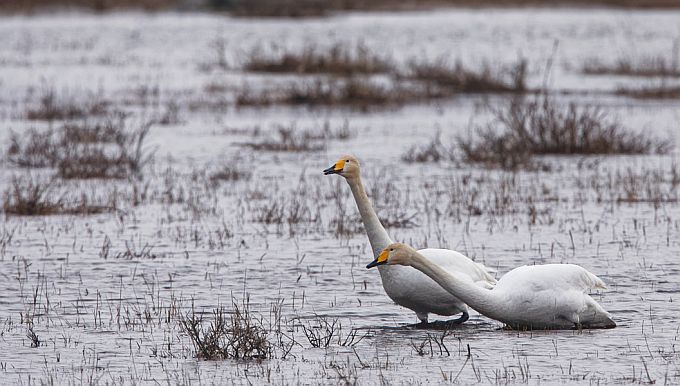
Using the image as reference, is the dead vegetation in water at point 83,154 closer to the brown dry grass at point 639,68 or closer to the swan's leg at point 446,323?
the swan's leg at point 446,323

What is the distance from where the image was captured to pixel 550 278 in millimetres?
7227

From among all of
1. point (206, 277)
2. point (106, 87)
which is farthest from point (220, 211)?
point (106, 87)

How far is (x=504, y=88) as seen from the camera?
2542 cm

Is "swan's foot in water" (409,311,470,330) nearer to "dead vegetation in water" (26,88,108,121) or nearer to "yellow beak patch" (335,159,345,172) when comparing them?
"yellow beak patch" (335,159,345,172)

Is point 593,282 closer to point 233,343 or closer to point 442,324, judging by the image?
point 442,324

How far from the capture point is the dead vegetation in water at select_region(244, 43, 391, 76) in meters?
28.8

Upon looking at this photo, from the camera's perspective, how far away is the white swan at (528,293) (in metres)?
7.09

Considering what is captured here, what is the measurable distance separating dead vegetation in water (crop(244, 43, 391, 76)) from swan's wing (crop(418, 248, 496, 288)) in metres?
20.9

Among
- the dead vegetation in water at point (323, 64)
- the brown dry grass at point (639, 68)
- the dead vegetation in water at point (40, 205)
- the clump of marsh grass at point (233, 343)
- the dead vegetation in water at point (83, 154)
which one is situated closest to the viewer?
the clump of marsh grass at point (233, 343)

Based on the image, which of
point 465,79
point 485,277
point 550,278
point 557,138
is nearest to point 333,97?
point 465,79

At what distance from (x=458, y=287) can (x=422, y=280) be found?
0.39 metres

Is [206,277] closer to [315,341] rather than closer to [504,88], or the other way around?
[315,341]

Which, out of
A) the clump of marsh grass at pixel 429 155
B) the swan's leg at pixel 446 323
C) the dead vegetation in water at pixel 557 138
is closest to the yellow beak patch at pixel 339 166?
the swan's leg at pixel 446 323

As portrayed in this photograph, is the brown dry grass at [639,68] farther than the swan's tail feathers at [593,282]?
Yes
